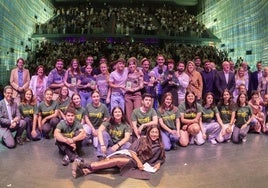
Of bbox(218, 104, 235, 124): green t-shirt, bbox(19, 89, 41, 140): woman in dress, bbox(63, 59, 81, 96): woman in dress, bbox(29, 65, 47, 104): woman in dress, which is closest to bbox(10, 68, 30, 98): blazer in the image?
bbox(29, 65, 47, 104): woman in dress

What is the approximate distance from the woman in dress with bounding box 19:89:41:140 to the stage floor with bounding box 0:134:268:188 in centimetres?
28

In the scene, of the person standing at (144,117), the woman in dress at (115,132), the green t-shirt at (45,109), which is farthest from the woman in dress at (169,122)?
the green t-shirt at (45,109)

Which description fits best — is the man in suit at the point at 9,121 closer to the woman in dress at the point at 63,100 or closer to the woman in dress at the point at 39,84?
the woman in dress at the point at 63,100

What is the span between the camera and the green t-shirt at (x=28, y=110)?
700 cm

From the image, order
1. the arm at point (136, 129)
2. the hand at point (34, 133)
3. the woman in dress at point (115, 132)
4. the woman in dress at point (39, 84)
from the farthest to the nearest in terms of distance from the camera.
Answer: the woman in dress at point (39, 84), the hand at point (34, 133), the arm at point (136, 129), the woman in dress at point (115, 132)

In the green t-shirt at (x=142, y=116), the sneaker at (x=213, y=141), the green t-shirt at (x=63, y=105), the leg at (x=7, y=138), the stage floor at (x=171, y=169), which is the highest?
the green t-shirt at (x=63, y=105)

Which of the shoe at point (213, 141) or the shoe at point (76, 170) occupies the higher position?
the shoe at point (76, 170)

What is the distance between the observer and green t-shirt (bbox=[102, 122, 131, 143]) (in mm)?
5816

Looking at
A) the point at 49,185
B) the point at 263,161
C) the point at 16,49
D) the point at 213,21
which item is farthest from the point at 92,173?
the point at 213,21

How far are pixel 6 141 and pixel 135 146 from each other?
101 inches

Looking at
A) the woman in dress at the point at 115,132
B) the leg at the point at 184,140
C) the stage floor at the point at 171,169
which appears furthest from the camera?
the leg at the point at 184,140

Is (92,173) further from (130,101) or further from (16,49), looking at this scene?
(16,49)

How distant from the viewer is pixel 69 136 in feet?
18.8

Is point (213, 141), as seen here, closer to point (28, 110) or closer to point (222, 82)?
point (222, 82)
